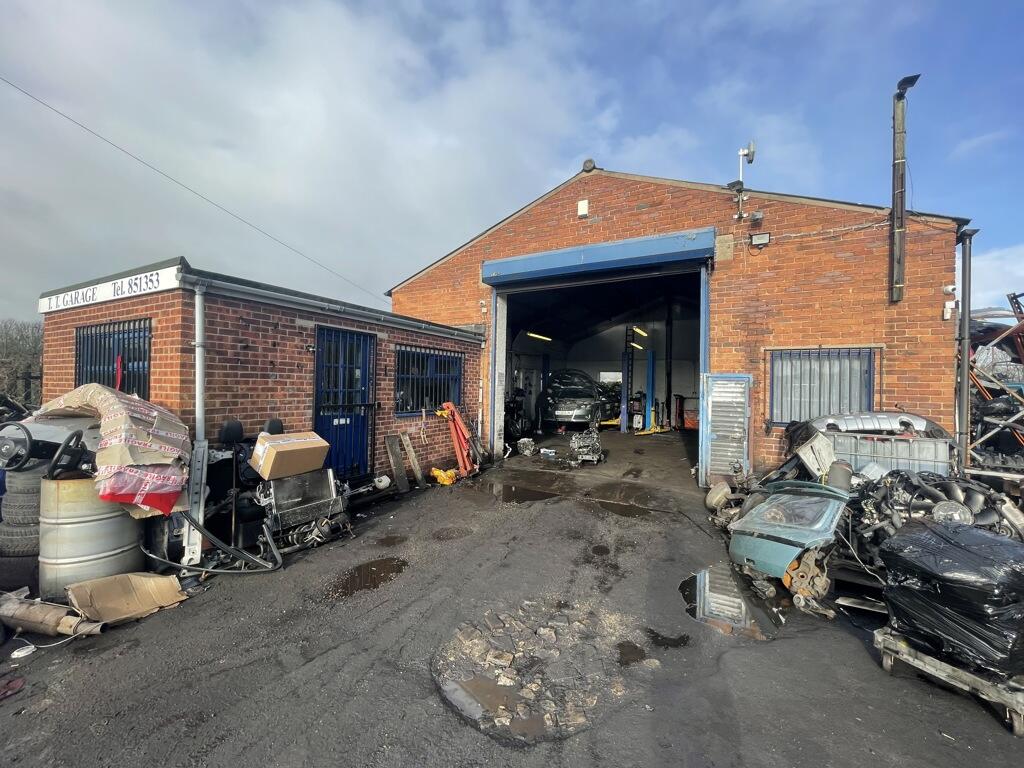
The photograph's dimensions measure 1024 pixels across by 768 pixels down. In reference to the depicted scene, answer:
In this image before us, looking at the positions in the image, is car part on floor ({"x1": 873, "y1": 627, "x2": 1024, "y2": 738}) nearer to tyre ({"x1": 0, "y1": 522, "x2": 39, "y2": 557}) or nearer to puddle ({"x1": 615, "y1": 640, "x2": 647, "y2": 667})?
puddle ({"x1": 615, "y1": 640, "x2": 647, "y2": 667})

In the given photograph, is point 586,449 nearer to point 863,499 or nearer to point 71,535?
point 863,499

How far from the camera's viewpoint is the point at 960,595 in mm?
2537

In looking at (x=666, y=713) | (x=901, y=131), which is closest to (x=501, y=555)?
(x=666, y=713)

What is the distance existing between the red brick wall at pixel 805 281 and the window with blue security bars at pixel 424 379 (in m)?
3.97

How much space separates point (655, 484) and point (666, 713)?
20.3 ft

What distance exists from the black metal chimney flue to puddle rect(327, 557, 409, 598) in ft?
27.2

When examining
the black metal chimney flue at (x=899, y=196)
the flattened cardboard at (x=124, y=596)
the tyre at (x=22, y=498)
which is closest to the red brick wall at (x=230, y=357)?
the tyre at (x=22, y=498)

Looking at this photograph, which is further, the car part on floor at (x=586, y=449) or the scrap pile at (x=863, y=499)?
the car part on floor at (x=586, y=449)

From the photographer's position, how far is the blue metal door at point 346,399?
22.0 feet

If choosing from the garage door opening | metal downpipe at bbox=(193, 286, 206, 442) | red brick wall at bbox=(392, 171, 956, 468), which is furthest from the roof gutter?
red brick wall at bbox=(392, 171, 956, 468)

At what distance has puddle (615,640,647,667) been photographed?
3053 millimetres

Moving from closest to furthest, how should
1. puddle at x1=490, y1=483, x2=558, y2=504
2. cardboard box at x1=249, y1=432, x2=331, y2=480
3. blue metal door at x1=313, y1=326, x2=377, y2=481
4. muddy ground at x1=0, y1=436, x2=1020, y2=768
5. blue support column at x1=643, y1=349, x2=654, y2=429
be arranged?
muddy ground at x1=0, y1=436, x2=1020, y2=768 < cardboard box at x1=249, y1=432, x2=331, y2=480 < blue metal door at x1=313, y1=326, x2=377, y2=481 < puddle at x1=490, y1=483, x2=558, y2=504 < blue support column at x1=643, y1=349, x2=654, y2=429

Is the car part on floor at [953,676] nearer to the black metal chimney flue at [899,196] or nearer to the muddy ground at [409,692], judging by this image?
the muddy ground at [409,692]

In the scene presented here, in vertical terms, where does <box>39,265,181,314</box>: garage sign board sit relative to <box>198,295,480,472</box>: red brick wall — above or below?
above
